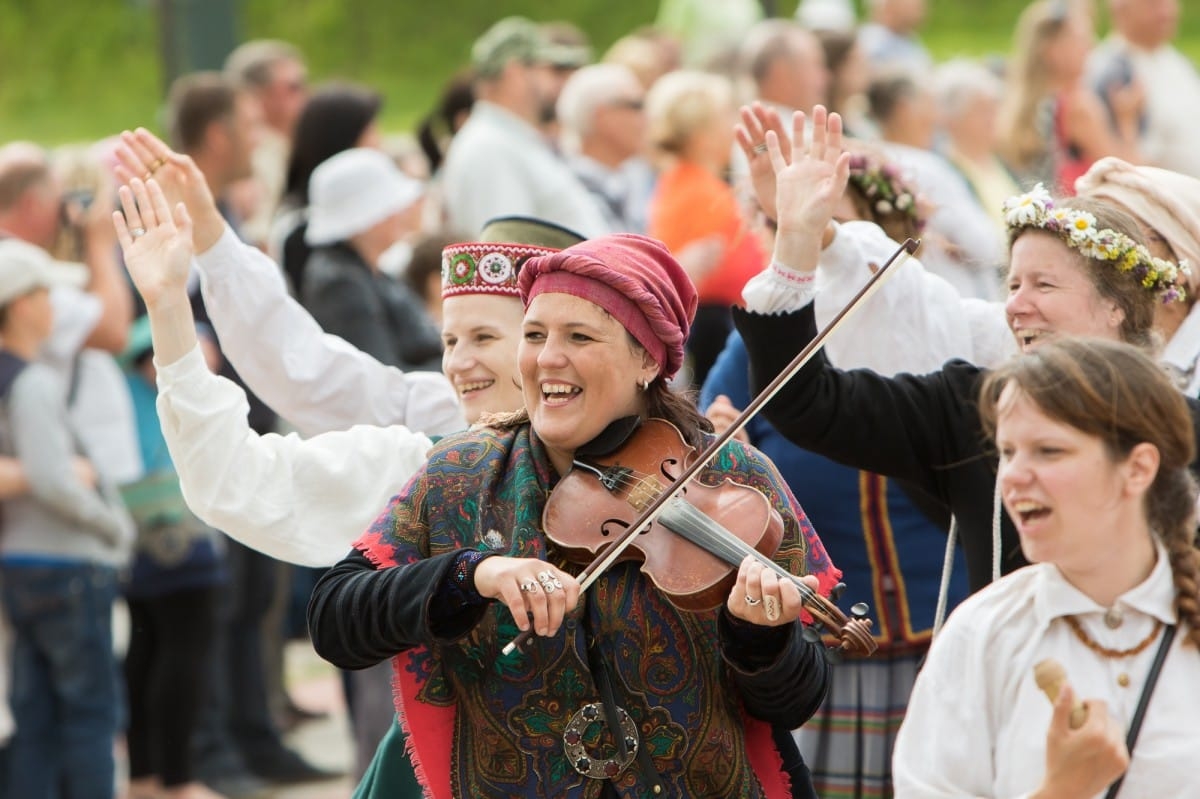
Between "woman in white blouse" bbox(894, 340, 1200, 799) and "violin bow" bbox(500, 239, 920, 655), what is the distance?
486mm

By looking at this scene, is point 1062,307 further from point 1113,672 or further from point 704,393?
point 704,393

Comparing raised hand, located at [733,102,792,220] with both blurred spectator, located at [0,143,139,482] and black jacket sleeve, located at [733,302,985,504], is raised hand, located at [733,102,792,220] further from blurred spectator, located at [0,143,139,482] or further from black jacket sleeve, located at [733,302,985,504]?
blurred spectator, located at [0,143,139,482]

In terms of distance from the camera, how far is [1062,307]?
3.15 m

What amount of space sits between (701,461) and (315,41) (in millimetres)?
13017

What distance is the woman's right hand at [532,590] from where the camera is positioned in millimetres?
2625

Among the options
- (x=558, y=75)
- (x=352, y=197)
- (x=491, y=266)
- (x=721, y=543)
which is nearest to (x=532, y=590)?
(x=721, y=543)

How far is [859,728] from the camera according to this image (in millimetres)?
3979

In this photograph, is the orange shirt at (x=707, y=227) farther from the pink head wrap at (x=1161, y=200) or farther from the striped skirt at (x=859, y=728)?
the pink head wrap at (x=1161, y=200)

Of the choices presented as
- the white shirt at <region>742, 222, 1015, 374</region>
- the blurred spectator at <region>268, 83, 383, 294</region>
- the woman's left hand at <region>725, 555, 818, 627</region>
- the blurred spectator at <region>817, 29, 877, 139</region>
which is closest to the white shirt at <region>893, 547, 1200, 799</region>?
the woman's left hand at <region>725, 555, 818, 627</region>

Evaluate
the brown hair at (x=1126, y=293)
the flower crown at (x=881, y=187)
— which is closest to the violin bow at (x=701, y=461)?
the brown hair at (x=1126, y=293)

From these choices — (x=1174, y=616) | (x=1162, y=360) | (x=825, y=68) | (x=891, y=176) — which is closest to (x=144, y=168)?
(x=891, y=176)

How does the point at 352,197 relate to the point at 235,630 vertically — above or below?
above

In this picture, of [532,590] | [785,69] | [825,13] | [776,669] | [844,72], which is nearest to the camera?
[532,590]

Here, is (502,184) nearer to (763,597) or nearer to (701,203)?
(701,203)
